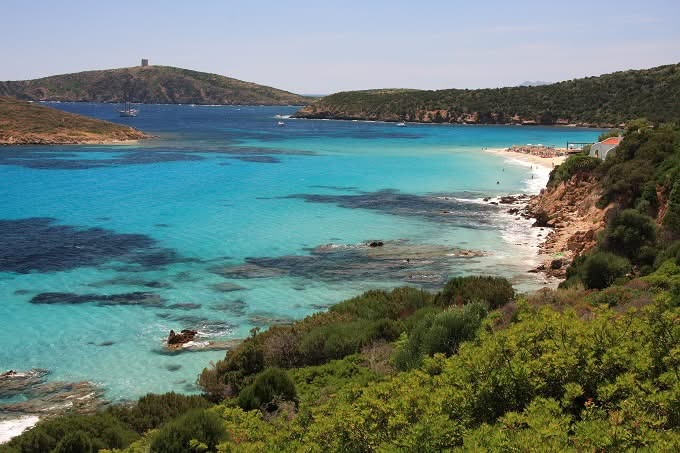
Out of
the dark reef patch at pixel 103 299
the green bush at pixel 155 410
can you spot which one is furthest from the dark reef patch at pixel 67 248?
the green bush at pixel 155 410

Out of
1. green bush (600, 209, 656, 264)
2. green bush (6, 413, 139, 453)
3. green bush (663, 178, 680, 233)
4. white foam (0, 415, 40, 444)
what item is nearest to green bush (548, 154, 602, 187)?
green bush (663, 178, 680, 233)

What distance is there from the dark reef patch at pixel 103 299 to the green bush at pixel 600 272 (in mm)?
14674

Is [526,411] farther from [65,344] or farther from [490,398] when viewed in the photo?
[65,344]

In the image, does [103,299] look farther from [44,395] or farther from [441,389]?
[441,389]

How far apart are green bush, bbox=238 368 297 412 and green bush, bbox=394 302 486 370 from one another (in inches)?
99.0

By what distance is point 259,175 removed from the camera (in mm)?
61281

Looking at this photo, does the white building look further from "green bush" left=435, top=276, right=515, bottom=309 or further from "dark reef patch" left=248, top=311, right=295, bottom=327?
"dark reef patch" left=248, top=311, right=295, bottom=327

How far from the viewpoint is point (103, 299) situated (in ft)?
76.8

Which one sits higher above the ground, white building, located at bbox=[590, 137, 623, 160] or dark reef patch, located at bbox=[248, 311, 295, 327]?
white building, located at bbox=[590, 137, 623, 160]

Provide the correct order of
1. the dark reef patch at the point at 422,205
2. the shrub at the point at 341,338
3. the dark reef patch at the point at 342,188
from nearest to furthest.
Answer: the shrub at the point at 341,338
the dark reef patch at the point at 422,205
the dark reef patch at the point at 342,188

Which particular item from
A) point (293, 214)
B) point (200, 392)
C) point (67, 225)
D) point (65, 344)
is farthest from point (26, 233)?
point (200, 392)

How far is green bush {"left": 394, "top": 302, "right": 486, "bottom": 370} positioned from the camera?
13.6m

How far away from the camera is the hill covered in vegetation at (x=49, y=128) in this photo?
9025cm

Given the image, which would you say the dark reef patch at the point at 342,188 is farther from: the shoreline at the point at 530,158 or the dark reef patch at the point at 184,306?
the dark reef patch at the point at 184,306
